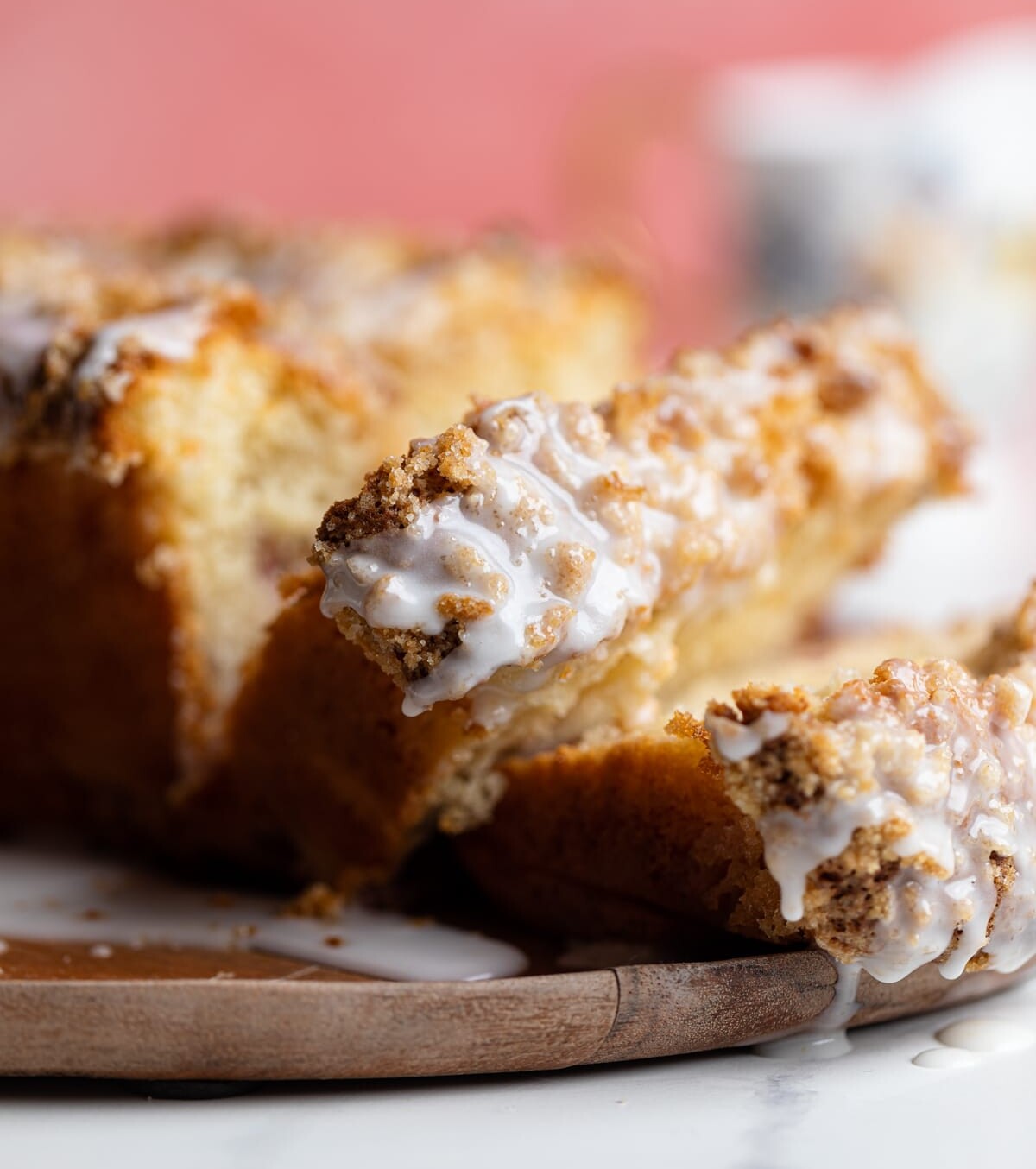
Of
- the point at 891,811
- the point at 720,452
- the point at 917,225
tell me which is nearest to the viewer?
the point at 891,811

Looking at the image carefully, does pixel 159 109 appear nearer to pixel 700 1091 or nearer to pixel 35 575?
pixel 35 575

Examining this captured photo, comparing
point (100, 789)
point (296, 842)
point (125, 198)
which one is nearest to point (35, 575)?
point (100, 789)

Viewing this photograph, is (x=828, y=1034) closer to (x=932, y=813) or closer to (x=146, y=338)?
(x=932, y=813)

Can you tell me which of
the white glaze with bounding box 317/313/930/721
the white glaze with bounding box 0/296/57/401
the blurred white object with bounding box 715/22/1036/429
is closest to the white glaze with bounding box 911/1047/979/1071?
the white glaze with bounding box 317/313/930/721

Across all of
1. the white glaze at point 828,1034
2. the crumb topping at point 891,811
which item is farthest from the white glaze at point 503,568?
the white glaze at point 828,1034

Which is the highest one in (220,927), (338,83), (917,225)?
(338,83)

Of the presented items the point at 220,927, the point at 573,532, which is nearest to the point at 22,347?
the point at 220,927
